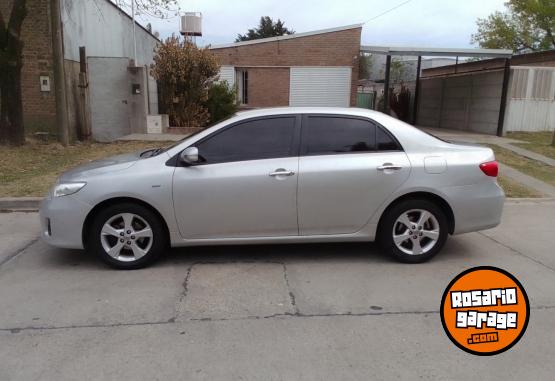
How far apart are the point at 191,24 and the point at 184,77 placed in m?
6.57

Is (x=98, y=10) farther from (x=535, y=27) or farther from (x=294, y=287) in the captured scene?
(x=535, y=27)

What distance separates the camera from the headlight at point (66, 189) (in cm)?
467

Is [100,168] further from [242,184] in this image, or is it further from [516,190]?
[516,190]

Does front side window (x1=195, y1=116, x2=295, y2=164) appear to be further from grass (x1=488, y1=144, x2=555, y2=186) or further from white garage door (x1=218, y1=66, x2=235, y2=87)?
white garage door (x1=218, y1=66, x2=235, y2=87)

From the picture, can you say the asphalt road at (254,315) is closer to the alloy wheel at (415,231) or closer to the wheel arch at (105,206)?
the alloy wheel at (415,231)

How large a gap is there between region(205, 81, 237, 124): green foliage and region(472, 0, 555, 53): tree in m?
30.1

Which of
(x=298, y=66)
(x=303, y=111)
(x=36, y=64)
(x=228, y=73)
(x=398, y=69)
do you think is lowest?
(x=303, y=111)

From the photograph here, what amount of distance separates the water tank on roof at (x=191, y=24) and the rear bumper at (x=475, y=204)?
1816cm

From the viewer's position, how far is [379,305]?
404cm

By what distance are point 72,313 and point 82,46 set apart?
1247 cm

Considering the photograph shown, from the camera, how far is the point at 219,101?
17.1 metres

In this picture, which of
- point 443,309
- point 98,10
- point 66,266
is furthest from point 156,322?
point 98,10

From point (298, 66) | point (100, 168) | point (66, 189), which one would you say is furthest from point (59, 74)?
point (298, 66)

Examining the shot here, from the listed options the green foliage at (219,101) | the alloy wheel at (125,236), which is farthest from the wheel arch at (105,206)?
the green foliage at (219,101)
